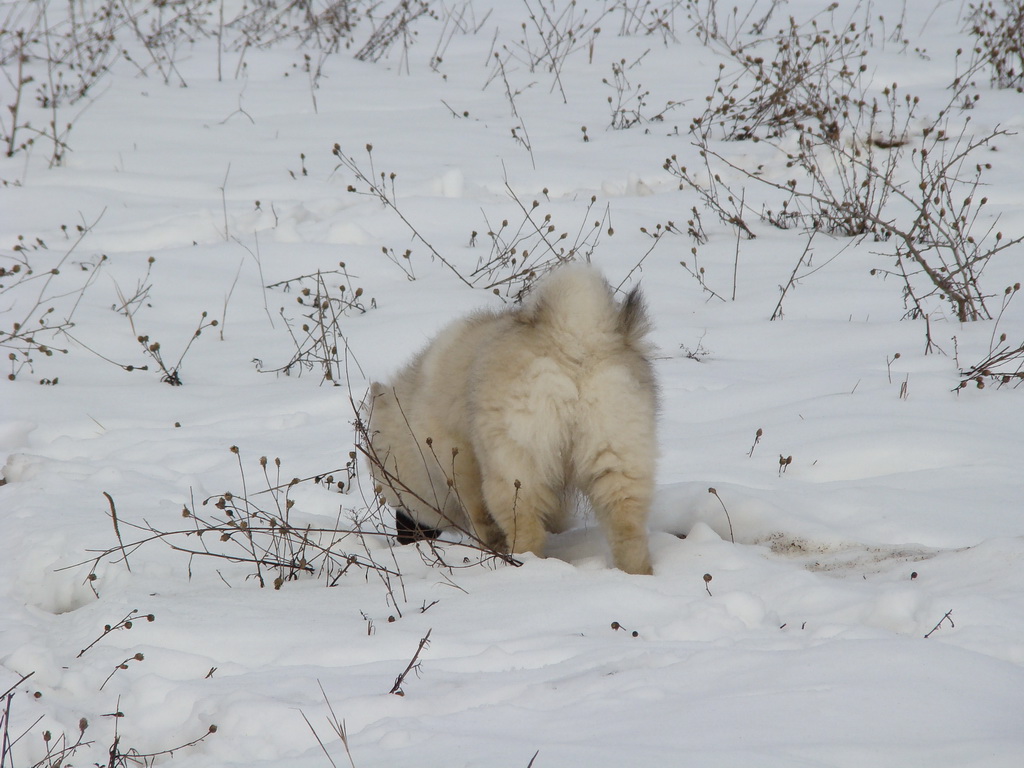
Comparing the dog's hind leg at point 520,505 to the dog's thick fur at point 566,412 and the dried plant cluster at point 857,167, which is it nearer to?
the dog's thick fur at point 566,412

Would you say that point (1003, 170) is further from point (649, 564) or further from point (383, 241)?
point (649, 564)

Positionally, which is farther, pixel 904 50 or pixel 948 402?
pixel 904 50

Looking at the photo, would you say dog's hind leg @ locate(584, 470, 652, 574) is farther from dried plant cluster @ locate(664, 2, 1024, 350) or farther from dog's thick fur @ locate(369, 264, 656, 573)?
dried plant cluster @ locate(664, 2, 1024, 350)

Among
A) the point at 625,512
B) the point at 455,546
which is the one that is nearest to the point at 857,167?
the point at 455,546

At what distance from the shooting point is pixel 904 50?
10.8m

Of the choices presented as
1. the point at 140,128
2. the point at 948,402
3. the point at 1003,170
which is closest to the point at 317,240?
the point at 140,128

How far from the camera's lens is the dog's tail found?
291 centimetres

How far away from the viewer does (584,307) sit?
9.53 feet

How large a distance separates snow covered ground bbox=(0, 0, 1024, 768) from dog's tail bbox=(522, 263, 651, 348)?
79cm

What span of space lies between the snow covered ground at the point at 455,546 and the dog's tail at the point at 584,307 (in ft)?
2.60

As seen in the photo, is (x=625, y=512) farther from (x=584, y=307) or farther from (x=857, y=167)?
(x=857, y=167)

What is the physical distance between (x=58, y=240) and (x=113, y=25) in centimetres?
567

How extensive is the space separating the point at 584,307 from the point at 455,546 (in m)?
1.20

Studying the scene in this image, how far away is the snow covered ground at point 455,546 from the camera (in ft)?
6.84
